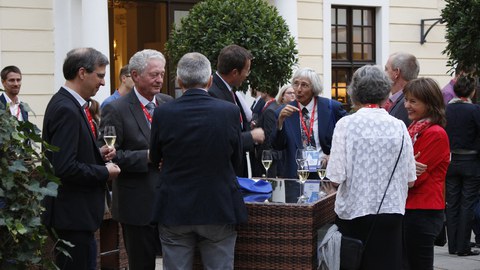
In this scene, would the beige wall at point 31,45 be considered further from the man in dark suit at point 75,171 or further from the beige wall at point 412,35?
the man in dark suit at point 75,171

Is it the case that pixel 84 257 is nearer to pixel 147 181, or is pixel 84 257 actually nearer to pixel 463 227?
pixel 147 181

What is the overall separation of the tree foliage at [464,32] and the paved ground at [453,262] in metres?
2.12

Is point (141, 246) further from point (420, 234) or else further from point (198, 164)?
point (420, 234)

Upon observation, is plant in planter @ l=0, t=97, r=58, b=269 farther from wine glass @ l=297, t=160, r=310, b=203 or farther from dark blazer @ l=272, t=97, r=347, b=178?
dark blazer @ l=272, t=97, r=347, b=178

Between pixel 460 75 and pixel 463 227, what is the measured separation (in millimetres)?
1804

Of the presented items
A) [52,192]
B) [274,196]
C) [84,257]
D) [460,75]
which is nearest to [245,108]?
[274,196]

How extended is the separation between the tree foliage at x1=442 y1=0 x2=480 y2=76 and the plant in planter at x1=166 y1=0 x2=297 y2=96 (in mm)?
2325

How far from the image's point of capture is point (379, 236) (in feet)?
17.4

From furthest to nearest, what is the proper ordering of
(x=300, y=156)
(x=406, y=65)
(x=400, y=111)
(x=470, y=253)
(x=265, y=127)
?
1. (x=265, y=127)
2. (x=470, y=253)
3. (x=406, y=65)
4. (x=400, y=111)
5. (x=300, y=156)

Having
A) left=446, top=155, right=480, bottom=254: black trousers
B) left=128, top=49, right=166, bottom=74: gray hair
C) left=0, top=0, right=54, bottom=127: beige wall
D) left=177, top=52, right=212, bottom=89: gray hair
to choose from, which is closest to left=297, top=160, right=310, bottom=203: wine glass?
left=177, top=52, right=212, bottom=89: gray hair

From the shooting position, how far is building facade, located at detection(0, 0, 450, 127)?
529 inches

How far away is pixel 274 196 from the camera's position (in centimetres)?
571

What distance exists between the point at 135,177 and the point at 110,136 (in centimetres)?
53

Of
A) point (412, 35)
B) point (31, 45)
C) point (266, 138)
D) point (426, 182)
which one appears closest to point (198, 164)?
point (426, 182)
